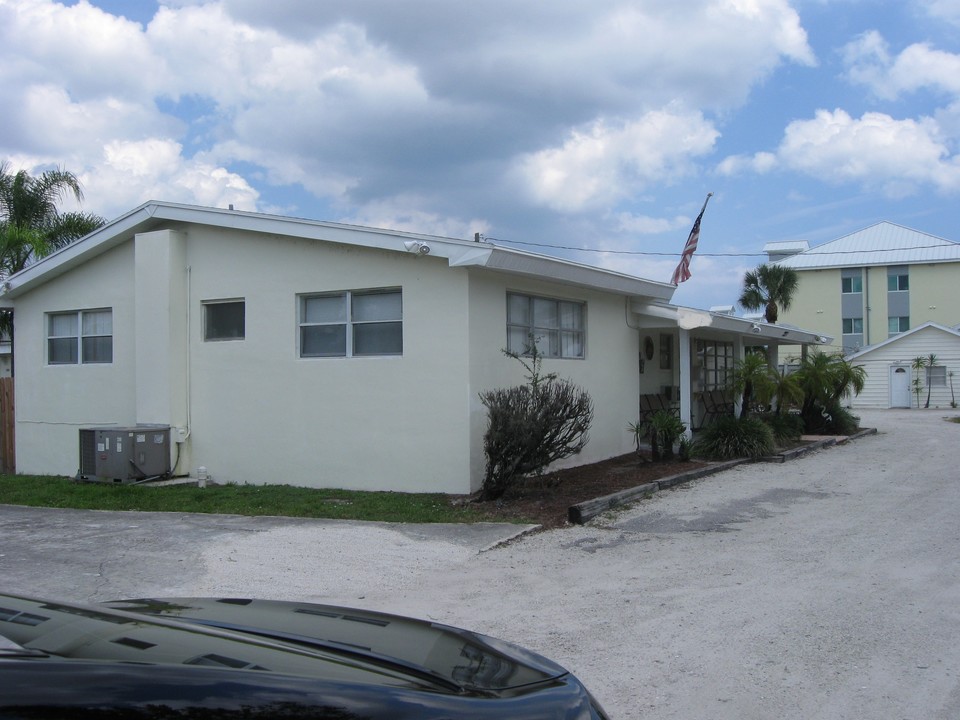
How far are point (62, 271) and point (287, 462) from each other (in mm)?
6299

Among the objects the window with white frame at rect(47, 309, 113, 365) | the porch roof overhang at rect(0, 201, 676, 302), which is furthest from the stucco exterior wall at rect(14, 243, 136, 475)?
the porch roof overhang at rect(0, 201, 676, 302)

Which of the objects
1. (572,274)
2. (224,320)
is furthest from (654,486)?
(224,320)

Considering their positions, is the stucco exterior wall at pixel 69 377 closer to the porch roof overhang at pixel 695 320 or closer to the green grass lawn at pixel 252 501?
the green grass lawn at pixel 252 501

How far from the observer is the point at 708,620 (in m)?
6.20

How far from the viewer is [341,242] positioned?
12.6 meters

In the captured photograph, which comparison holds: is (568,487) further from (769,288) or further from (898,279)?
(898,279)

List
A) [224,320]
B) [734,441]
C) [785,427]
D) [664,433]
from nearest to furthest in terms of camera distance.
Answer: [224,320], [664,433], [734,441], [785,427]

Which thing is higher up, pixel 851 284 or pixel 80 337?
pixel 851 284

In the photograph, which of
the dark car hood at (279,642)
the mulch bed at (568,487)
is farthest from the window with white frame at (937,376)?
the dark car hood at (279,642)

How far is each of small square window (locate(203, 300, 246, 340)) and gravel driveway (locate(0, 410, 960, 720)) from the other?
395cm

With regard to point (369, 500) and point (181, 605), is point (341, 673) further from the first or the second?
point (369, 500)

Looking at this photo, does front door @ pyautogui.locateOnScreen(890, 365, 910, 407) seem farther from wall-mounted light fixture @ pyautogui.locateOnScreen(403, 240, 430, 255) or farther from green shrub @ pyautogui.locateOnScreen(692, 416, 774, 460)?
wall-mounted light fixture @ pyautogui.locateOnScreen(403, 240, 430, 255)

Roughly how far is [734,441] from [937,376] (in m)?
29.5

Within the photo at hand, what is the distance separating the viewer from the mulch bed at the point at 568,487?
1049cm
